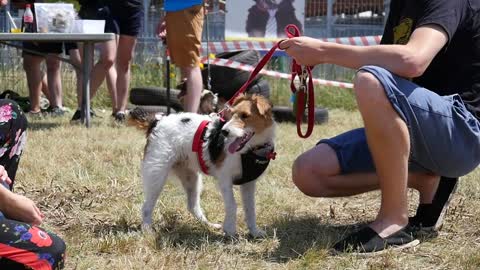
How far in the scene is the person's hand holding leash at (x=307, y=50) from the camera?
2824mm

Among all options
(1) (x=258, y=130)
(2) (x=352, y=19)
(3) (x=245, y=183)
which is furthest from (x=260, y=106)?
(2) (x=352, y=19)

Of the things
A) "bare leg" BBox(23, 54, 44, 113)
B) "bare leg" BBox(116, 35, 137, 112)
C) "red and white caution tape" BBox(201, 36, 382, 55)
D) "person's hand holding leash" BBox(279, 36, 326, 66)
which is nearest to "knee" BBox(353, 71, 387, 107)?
"person's hand holding leash" BBox(279, 36, 326, 66)

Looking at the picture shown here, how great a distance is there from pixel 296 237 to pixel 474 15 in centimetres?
130

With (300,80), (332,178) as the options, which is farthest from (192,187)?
(300,80)

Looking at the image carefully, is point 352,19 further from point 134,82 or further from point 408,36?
point 408,36

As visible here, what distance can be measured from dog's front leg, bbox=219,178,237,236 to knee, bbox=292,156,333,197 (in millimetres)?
383

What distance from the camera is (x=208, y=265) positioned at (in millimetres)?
2740

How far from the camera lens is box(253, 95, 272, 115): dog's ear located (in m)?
3.23

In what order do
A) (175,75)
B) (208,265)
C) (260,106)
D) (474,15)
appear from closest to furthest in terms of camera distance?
(208,265), (474,15), (260,106), (175,75)

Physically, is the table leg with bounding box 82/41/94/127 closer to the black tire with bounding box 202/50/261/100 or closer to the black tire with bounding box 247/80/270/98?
the black tire with bounding box 202/50/261/100

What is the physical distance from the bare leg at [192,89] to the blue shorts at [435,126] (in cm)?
274

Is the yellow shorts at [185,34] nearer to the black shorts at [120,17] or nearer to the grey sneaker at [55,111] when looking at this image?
the black shorts at [120,17]

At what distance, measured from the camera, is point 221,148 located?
3219mm

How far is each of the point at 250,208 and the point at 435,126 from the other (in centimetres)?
99
